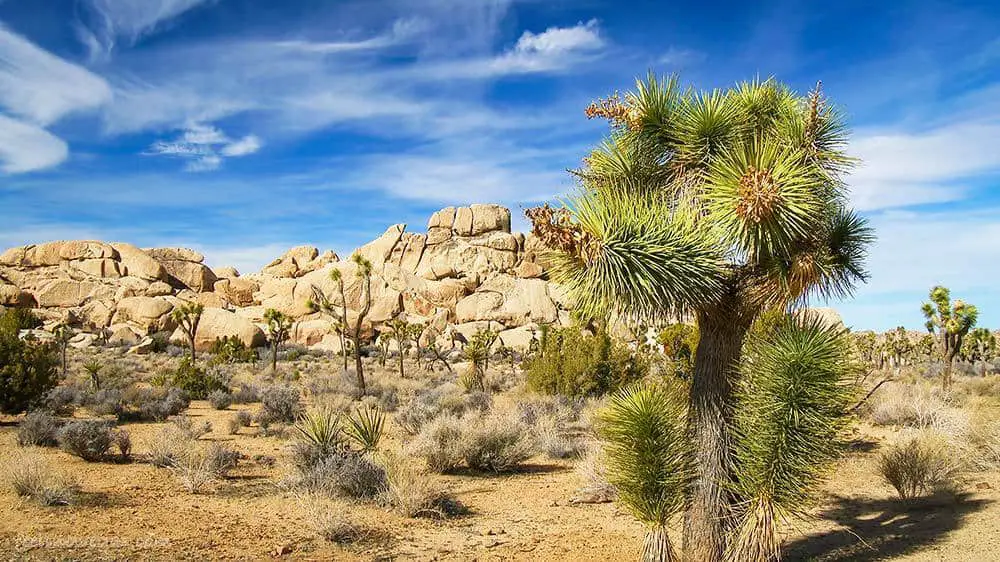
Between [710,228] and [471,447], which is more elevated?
[710,228]

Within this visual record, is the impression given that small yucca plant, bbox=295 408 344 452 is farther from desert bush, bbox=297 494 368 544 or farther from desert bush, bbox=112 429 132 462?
desert bush, bbox=112 429 132 462

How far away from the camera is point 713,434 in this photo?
256 inches

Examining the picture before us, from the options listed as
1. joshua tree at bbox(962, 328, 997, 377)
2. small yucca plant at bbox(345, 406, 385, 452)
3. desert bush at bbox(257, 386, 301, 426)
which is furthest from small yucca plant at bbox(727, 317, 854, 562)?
joshua tree at bbox(962, 328, 997, 377)

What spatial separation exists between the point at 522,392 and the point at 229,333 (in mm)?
40902

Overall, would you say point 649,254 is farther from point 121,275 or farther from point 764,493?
point 121,275

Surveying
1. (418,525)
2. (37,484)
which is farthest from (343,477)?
(37,484)

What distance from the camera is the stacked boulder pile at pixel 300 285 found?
6291 cm

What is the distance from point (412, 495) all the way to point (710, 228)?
5.47 m

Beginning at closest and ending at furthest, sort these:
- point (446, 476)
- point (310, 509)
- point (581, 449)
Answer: point (310, 509)
point (446, 476)
point (581, 449)

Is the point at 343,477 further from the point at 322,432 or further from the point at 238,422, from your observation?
the point at 238,422

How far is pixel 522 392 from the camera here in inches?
890

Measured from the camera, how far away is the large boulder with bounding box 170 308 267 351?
5597cm

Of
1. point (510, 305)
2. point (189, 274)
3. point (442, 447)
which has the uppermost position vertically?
point (189, 274)

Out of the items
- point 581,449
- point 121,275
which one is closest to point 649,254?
point 581,449
